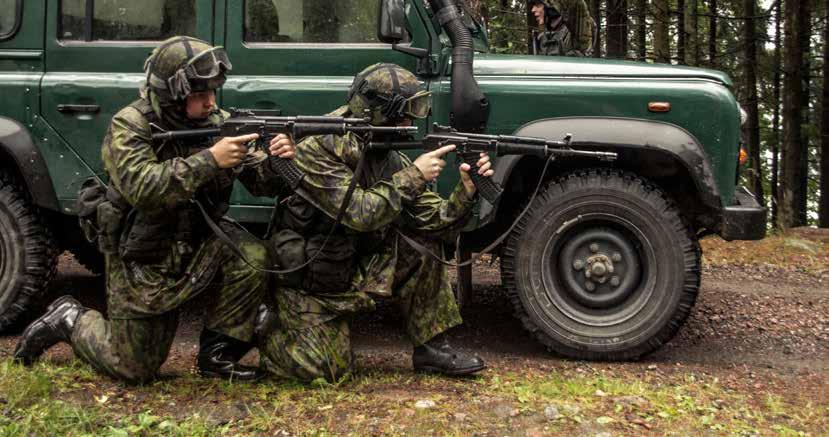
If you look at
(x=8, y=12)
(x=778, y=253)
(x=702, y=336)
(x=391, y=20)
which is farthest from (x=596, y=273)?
(x=778, y=253)

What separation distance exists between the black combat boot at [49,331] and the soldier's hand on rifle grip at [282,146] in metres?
1.30

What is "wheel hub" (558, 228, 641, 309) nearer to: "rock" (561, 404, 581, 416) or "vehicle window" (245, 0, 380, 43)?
"rock" (561, 404, 581, 416)

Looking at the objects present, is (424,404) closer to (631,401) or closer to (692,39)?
(631,401)

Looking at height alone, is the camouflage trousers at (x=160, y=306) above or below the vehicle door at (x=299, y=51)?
below

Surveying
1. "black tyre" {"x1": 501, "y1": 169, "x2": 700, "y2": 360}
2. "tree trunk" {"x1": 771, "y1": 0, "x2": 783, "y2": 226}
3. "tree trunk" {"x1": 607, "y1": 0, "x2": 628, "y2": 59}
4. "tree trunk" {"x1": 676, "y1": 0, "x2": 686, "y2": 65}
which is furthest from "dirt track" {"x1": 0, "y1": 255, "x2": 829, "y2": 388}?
"tree trunk" {"x1": 676, "y1": 0, "x2": 686, "y2": 65}

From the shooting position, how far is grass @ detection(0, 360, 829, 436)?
3.47 meters

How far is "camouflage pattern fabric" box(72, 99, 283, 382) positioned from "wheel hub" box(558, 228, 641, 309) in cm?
160

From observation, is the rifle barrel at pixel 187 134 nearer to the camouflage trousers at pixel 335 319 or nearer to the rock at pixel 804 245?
the camouflage trousers at pixel 335 319

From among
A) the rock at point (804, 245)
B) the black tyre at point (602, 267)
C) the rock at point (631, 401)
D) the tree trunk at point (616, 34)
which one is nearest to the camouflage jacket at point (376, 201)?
the black tyre at point (602, 267)

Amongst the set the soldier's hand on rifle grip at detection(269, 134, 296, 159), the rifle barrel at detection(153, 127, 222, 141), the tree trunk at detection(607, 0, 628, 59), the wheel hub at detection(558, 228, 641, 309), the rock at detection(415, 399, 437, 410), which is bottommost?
the rock at detection(415, 399, 437, 410)

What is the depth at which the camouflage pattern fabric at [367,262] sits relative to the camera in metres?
3.82

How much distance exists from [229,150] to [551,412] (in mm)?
1721

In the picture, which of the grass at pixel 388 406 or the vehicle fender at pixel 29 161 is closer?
the grass at pixel 388 406

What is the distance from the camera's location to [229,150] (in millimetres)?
3604
